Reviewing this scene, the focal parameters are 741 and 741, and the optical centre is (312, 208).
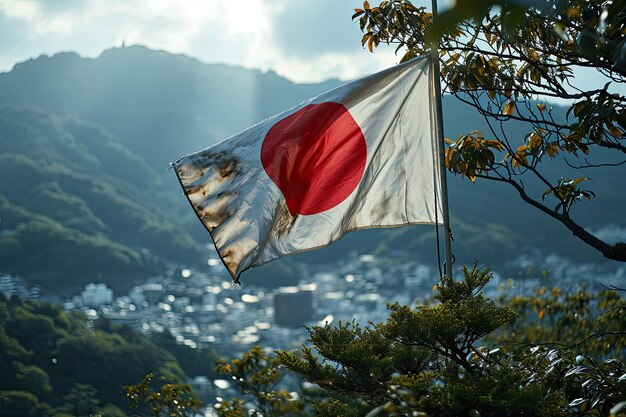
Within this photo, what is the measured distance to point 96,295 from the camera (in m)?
70.9

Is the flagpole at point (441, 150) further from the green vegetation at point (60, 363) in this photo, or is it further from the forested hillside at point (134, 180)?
the forested hillside at point (134, 180)

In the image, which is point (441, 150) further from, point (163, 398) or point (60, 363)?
point (60, 363)

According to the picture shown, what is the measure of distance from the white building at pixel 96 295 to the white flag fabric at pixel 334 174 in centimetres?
6710

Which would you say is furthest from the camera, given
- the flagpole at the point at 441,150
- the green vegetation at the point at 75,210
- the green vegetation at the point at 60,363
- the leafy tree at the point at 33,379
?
the green vegetation at the point at 75,210

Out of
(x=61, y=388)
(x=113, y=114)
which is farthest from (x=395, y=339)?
(x=113, y=114)

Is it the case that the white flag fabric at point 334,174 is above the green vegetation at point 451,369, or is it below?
above

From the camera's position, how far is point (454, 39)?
5.43 meters

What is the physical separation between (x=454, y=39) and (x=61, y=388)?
1707 centimetres

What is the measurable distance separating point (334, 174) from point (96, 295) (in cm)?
6994

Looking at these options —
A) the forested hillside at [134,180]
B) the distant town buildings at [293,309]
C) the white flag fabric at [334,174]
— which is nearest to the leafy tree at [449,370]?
the white flag fabric at [334,174]

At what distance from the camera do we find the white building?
226 feet

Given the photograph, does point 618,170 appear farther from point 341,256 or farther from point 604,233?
point 341,256

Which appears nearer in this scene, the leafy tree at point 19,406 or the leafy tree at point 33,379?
the leafy tree at point 19,406

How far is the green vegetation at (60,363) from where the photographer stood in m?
15.8
